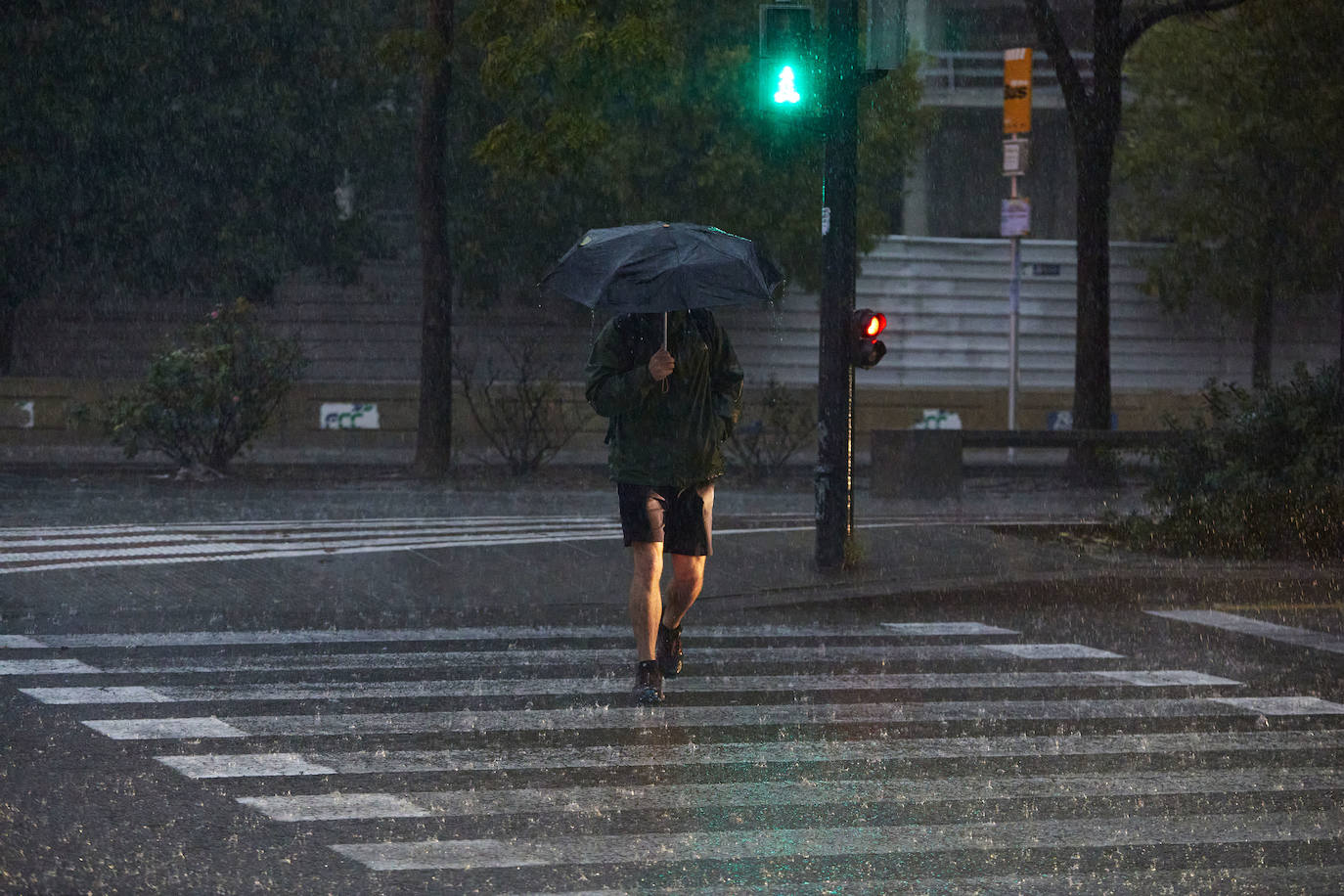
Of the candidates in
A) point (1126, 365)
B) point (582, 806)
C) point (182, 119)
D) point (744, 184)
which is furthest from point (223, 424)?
point (1126, 365)

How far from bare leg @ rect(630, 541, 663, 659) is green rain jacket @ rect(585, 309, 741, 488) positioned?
31 centimetres

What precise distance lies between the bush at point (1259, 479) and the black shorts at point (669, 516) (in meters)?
7.02

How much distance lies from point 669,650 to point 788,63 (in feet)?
16.8

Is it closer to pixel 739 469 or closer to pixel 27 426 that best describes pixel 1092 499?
Answer: pixel 739 469

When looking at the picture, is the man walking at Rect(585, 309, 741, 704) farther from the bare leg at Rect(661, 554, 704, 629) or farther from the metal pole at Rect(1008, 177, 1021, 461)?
the metal pole at Rect(1008, 177, 1021, 461)

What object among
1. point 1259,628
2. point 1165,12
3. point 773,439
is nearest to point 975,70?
point 773,439

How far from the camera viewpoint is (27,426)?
2592cm

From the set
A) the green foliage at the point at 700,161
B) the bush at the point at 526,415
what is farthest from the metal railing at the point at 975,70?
the bush at the point at 526,415

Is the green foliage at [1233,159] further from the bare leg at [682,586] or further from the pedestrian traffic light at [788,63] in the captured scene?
the bare leg at [682,586]

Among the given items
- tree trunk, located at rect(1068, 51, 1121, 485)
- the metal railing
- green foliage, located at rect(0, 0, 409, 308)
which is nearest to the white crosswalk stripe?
tree trunk, located at rect(1068, 51, 1121, 485)

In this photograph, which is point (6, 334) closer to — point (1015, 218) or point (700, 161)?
point (700, 161)

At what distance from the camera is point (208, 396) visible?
2012cm

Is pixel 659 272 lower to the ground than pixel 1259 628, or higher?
higher

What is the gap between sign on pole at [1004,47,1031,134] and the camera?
2366cm
